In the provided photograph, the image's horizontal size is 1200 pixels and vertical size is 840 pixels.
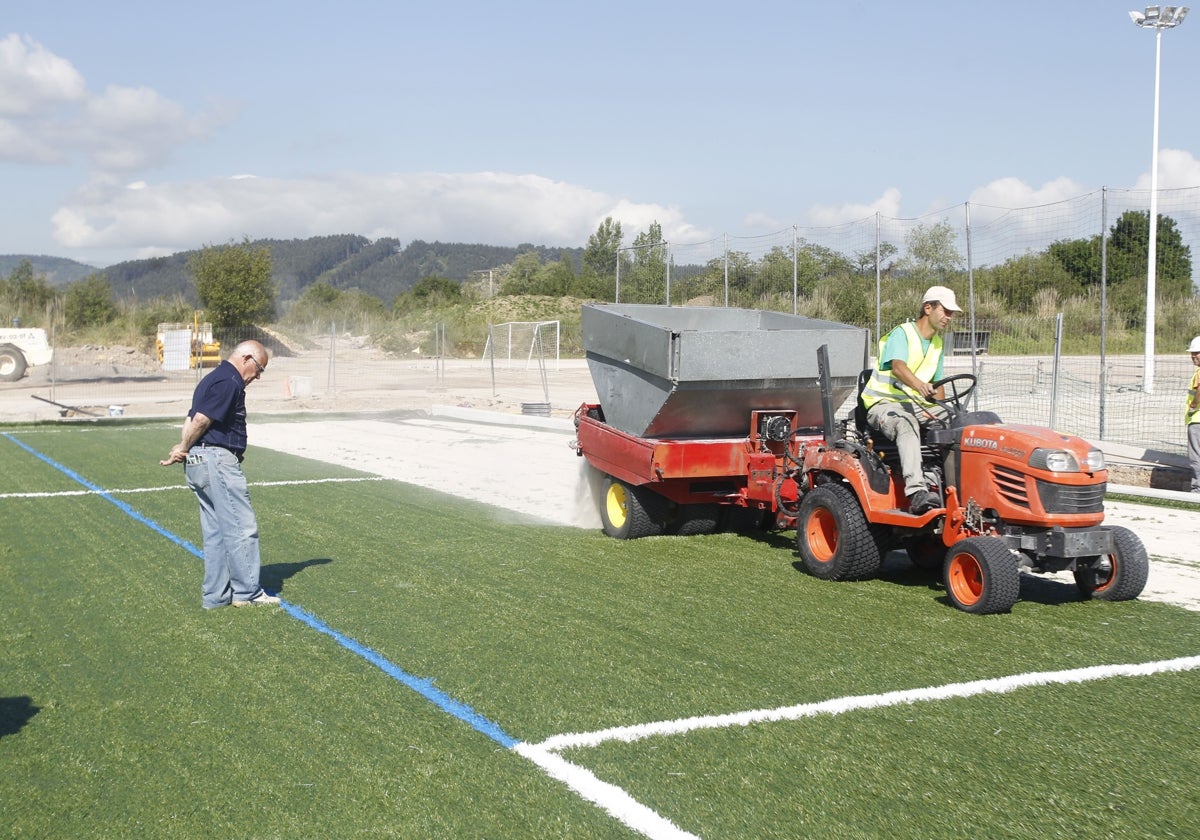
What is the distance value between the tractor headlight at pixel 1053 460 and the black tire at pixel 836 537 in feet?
4.38

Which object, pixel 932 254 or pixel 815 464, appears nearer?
pixel 815 464

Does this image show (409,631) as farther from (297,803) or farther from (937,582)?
(937,582)

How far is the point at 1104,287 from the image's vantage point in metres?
15.9

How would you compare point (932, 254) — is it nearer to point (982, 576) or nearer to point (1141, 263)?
point (1141, 263)

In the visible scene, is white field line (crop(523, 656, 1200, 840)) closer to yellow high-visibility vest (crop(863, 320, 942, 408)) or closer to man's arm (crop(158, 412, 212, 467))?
yellow high-visibility vest (crop(863, 320, 942, 408))

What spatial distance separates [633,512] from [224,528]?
357cm

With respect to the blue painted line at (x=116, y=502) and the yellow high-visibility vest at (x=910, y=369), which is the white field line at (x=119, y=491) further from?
the yellow high-visibility vest at (x=910, y=369)

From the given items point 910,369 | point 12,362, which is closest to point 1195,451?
point 910,369

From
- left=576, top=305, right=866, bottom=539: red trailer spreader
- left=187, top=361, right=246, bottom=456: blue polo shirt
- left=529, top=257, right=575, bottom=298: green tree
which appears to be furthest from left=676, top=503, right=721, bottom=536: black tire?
left=529, top=257, right=575, bottom=298: green tree

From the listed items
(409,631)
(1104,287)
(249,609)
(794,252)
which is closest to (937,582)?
(409,631)

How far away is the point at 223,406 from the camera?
23.0ft

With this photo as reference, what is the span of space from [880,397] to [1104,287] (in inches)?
391

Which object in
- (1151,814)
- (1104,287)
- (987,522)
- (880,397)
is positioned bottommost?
(1151,814)

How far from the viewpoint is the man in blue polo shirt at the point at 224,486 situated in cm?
705
